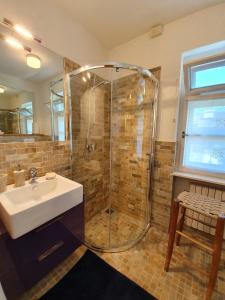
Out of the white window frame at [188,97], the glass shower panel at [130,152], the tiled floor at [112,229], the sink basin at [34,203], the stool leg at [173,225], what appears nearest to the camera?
the sink basin at [34,203]

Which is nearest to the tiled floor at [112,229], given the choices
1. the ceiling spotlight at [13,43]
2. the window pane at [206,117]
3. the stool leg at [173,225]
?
the stool leg at [173,225]

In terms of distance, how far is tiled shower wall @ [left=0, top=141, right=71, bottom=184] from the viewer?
3.64 ft

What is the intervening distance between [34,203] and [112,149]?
123cm

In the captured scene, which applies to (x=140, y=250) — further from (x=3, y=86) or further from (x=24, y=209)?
→ (x=3, y=86)

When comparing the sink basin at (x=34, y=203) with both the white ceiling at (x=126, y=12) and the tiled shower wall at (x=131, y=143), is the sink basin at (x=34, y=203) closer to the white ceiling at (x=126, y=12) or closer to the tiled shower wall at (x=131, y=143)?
the tiled shower wall at (x=131, y=143)

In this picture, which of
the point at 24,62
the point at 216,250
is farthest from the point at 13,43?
the point at 216,250

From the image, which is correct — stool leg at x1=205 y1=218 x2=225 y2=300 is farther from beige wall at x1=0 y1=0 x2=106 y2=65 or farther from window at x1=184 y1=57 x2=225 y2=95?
beige wall at x1=0 y1=0 x2=106 y2=65

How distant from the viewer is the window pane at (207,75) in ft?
4.58

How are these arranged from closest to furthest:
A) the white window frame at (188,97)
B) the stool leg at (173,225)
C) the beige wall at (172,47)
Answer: the stool leg at (173,225) < the beige wall at (172,47) < the white window frame at (188,97)

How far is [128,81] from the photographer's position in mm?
1831

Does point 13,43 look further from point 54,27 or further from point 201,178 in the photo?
point 201,178

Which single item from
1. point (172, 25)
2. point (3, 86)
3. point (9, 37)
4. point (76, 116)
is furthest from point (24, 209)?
point (172, 25)

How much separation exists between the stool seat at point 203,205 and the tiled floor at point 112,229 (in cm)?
81

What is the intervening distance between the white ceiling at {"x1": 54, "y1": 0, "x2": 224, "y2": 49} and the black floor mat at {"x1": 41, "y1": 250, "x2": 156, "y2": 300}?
248cm
